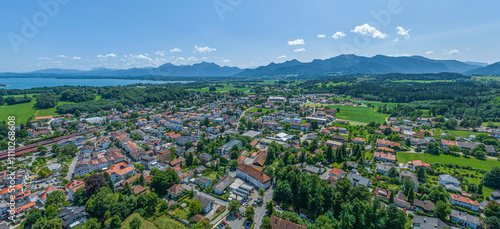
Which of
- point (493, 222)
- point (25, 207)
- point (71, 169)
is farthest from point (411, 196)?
point (71, 169)

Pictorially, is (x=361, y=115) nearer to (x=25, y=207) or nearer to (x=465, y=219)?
(x=465, y=219)

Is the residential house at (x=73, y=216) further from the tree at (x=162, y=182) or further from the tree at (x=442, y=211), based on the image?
the tree at (x=442, y=211)

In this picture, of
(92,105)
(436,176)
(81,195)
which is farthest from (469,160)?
(92,105)

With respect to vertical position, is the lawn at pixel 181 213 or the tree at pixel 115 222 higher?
the tree at pixel 115 222

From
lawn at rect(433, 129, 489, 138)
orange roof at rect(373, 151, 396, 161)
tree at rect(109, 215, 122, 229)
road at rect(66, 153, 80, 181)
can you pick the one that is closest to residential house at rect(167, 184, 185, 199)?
tree at rect(109, 215, 122, 229)

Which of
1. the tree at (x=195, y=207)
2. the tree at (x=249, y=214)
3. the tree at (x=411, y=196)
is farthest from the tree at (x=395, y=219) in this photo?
the tree at (x=195, y=207)

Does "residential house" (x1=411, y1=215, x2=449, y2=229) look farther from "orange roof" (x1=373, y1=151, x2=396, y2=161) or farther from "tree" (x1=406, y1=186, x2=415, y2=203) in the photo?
"orange roof" (x1=373, y1=151, x2=396, y2=161)

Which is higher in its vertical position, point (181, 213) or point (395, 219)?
point (395, 219)
